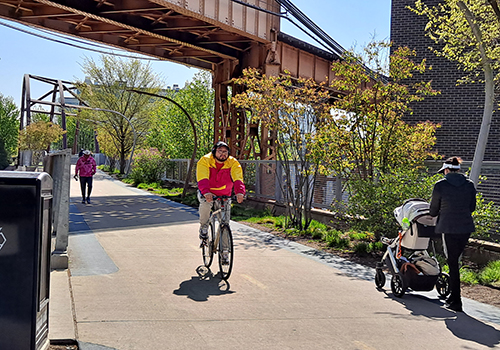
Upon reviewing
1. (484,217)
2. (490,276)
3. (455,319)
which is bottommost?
(455,319)

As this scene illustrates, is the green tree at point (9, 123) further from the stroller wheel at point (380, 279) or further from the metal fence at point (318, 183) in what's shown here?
the stroller wheel at point (380, 279)

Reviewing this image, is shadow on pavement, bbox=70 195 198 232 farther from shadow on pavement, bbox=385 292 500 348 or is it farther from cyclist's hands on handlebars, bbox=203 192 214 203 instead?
shadow on pavement, bbox=385 292 500 348

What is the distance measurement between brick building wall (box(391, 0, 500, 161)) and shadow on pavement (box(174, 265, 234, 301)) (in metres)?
15.0

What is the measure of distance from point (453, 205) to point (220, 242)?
295 centimetres

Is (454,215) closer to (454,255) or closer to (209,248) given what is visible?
(454,255)

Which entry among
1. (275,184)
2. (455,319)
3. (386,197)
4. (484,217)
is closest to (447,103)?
(275,184)

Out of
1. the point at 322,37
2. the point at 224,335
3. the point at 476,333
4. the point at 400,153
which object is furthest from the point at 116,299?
the point at 322,37

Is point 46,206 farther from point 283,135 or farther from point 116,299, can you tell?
point 283,135

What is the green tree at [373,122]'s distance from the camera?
10.9 meters

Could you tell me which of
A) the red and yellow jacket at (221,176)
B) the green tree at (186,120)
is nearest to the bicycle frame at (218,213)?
the red and yellow jacket at (221,176)

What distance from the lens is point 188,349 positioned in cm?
439

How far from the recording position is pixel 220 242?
7012 millimetres

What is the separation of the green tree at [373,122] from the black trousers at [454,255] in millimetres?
4707

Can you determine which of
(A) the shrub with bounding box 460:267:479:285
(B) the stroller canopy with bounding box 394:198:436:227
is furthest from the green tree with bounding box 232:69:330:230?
(B) the stroller canopy with bounding box 394:198:436:227
